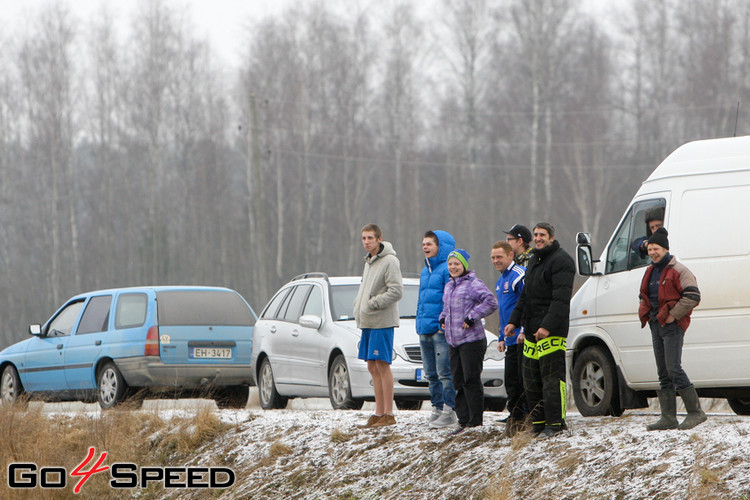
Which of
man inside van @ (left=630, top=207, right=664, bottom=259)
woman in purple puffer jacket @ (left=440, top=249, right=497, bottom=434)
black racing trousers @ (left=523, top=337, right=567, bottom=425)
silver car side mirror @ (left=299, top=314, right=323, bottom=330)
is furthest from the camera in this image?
silver car side mirror @ (left=299, top=314, right=323, bottom=330)

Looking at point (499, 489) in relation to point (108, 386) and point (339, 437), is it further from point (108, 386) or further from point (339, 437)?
point (108, 386)

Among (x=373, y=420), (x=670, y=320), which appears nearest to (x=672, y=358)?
(x=670, y=320)

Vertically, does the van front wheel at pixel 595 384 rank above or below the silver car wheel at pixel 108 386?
above

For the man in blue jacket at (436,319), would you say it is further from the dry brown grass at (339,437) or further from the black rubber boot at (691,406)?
the black rubber boot at (691,406)

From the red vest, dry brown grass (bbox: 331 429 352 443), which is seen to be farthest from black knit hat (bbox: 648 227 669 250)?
dry brown grass (bbox: 331 429 352 443)

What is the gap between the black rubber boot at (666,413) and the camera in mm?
8266

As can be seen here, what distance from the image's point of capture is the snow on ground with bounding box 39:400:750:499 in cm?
703

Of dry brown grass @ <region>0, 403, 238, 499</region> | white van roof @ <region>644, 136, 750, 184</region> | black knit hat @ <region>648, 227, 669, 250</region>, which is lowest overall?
dry brown grass @ <region>0, 403, 238, 499</region>

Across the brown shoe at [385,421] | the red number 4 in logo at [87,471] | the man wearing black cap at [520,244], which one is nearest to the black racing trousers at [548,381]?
the man wearing black cap at [520,244]

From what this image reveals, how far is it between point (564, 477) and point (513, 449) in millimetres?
821

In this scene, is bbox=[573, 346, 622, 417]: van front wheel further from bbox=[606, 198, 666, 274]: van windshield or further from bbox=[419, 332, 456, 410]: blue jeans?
bbox=[419, 332, 456, 410]: blue jeans

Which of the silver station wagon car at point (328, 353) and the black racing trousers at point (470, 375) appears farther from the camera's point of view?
the silver station wagon car at point (328, 353)

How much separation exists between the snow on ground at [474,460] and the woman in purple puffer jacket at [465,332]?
0.84ft

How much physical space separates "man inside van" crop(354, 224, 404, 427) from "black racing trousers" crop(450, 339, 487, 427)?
0.75 m
